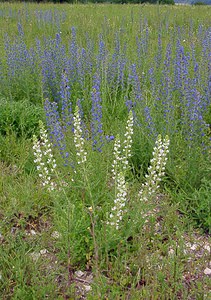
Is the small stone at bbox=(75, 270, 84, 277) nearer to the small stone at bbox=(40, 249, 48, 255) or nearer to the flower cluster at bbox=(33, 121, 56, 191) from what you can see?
the small stone at bbox=(40, 249, 48, 255)

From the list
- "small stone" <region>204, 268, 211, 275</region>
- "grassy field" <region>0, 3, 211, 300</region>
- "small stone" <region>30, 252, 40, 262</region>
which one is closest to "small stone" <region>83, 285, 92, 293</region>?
"grassy field" <region>0, 3, 211, 300</region>

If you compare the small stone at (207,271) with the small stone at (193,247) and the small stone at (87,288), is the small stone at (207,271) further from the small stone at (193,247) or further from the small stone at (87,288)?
the small stone at (87,288)

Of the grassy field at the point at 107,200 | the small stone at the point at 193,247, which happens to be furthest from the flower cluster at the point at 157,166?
the small stone at the point at 193,247

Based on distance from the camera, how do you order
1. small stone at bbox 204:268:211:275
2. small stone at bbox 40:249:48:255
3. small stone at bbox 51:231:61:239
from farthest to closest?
1. small stone at bbox 51:231:61:239
2. small stone at bbox 40:249:48:255
3. small stone at bbox 204:268:211:275

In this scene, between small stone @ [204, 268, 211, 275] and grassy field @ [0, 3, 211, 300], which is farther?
small stone @ [204, 268, 211, 275]

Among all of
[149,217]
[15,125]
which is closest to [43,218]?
[149,217]

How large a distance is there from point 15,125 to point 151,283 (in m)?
2.71

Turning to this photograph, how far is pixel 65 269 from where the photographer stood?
2344mm

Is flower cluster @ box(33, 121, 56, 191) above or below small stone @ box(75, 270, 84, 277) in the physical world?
above

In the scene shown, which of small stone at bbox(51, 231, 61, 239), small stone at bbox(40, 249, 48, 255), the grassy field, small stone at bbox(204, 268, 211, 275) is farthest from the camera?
small stone at bbox(51, 231, 61, 239)

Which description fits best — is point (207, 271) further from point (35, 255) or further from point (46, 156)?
point (46, 156)

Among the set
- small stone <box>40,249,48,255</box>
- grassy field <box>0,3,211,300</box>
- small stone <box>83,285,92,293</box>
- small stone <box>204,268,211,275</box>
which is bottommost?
small stone <box>83,285,92,293</box>

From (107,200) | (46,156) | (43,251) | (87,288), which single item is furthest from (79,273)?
(46,156)

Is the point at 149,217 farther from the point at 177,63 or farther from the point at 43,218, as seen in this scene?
the point at 177,63
